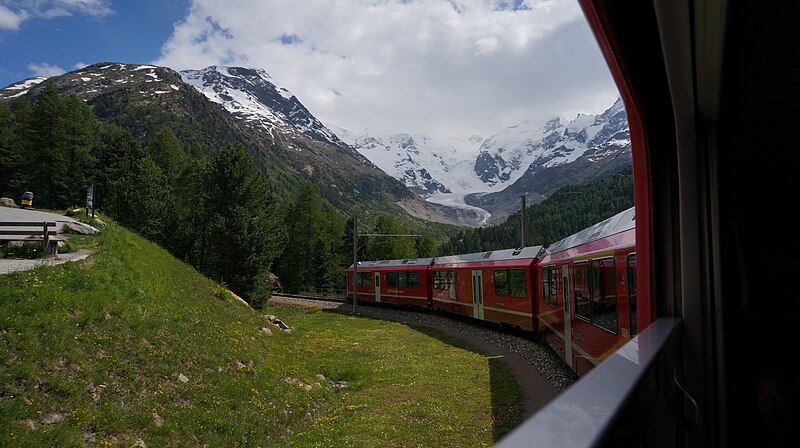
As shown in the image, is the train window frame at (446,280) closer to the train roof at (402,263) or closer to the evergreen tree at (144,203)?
the train roof at (402,263)

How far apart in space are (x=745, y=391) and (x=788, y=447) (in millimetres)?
439

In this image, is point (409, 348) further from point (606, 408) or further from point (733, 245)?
point (606, 408)

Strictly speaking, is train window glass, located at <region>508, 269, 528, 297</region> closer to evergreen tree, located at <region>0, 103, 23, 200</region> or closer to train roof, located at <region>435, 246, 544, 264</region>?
train roof, located at <region>435, 246, 544, 264</region>

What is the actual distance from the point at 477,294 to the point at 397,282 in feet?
36.0

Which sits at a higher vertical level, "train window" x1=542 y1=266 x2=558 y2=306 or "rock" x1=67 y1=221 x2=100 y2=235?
"rock" x1=67 y1=221 x2=100 y2=235

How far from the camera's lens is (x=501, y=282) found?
62.7 feet

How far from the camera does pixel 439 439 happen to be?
870 centimetres

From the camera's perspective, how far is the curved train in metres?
7.57

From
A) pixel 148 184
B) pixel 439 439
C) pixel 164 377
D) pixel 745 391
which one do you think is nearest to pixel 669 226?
pixel 745 391

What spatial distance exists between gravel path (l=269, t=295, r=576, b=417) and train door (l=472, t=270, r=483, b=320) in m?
0.71

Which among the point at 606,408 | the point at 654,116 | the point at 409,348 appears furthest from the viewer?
the point at 409,348

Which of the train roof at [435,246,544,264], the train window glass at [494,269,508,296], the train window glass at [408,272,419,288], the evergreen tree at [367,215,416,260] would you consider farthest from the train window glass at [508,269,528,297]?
the evergreen tree at [367,215,416,260]

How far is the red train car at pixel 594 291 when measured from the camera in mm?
7242

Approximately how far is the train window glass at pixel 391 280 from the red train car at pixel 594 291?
18.6 metres
